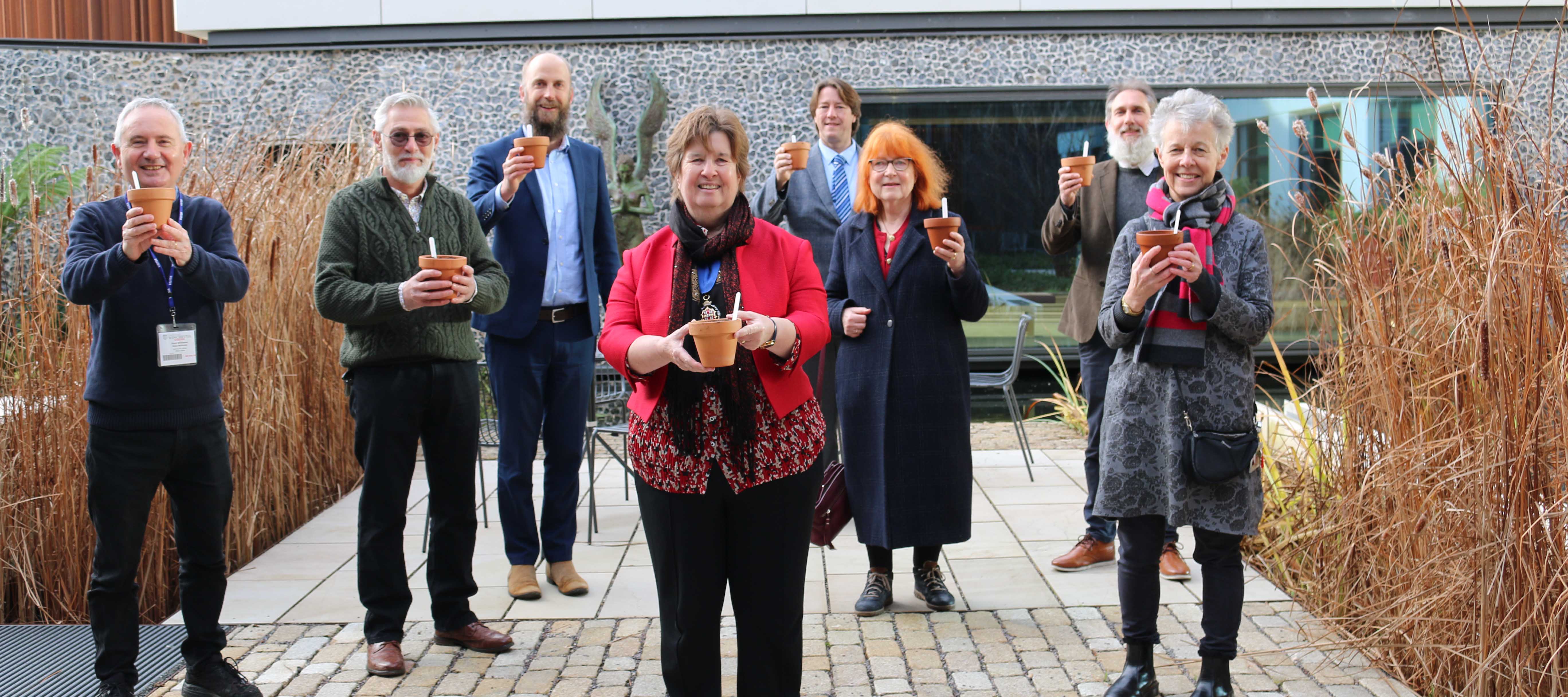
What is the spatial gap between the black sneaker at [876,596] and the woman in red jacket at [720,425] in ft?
4.06

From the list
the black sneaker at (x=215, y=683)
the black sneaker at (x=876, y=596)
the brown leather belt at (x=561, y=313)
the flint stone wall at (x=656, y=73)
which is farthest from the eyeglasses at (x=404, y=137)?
the flint stone wall at (x=656, y=73)

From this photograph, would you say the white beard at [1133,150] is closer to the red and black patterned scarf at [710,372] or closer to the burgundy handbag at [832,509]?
the burgundy handbag at [832,509]

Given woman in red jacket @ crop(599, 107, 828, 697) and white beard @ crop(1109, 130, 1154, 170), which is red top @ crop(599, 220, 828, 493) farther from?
white beard @ crop(1109, 130, 1154, 170)

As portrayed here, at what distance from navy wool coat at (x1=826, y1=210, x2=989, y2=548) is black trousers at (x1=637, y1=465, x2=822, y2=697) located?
42.3 inches

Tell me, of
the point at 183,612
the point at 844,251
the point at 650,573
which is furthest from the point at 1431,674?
the point at 183,612

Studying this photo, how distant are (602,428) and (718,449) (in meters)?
2.76

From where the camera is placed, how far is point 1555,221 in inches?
107

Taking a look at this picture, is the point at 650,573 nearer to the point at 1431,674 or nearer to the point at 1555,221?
the point at 1431,674

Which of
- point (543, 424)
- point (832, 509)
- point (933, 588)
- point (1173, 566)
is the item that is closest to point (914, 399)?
point (832, 509)

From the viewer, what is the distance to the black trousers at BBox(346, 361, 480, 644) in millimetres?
3469

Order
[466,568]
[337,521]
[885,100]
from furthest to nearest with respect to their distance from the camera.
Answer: [885,100] → [337,521] → [466,568]

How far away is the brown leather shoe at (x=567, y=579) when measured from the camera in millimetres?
4281

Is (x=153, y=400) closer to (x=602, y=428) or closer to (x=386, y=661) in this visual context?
(x=386, y=661)

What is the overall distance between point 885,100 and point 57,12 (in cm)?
932
